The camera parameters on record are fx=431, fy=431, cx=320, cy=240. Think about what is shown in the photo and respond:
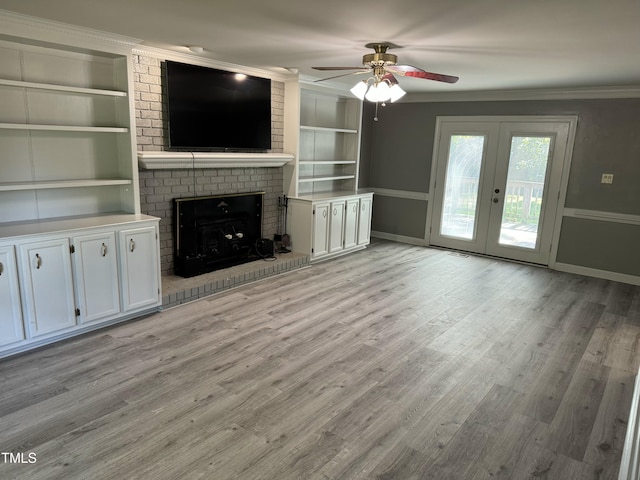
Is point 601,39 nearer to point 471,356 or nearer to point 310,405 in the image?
point 471,356

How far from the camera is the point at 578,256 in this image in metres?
5.78

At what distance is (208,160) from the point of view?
15.0 ft

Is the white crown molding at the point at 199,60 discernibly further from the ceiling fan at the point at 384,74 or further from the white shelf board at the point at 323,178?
the ceiling fan at the point at 384,74

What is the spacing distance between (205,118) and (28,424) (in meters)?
3.17

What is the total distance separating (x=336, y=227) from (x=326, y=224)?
0.78 feet

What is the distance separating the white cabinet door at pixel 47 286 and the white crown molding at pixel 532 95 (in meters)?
5.36

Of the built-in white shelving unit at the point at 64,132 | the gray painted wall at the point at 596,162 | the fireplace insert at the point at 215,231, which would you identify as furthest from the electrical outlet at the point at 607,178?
the built-in white shelving unit at the point at 64,132

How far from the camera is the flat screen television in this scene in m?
4.29

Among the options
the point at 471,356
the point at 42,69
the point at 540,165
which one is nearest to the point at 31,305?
the point at 42,69

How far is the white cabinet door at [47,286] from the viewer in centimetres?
309

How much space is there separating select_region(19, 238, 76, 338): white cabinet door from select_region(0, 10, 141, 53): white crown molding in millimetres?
1466

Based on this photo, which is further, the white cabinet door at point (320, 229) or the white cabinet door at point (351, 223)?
the white cabinet door at point (351, 223)

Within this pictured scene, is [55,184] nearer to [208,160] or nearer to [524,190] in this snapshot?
[208,160]

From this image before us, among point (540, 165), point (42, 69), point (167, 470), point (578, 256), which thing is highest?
point (42, 69)
